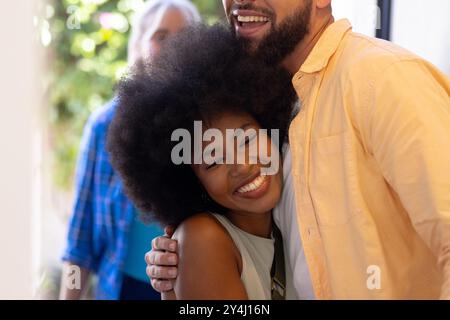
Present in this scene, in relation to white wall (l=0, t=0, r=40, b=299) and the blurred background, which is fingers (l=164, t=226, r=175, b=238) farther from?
white wall (l=0, t=0, r=40, b=299)

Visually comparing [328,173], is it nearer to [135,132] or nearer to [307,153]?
[307,153]

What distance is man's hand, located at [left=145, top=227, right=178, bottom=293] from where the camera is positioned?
1.46 meters

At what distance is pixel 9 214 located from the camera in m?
2.16

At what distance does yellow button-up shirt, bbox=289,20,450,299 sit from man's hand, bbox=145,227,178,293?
0.88ft

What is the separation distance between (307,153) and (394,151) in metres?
0.21

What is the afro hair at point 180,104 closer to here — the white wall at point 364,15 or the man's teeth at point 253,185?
the man's teeth at point 253,185

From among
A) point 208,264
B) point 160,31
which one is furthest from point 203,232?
point 160,31

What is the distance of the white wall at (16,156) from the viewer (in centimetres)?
210

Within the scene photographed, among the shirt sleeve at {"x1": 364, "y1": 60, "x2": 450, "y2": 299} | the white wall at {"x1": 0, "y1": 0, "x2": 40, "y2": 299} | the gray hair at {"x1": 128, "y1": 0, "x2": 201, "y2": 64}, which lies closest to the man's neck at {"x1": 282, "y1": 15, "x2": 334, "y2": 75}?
the shirt sleeve at {"x1": 364, "y1": 60, "x2": 450, "y2": 299}

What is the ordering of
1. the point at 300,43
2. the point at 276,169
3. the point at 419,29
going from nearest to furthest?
1. the point at 276,169
2. the point at 300,43
3. the point at 419,29

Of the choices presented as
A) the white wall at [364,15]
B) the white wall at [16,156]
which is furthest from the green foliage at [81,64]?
the white wall at [364,15]
